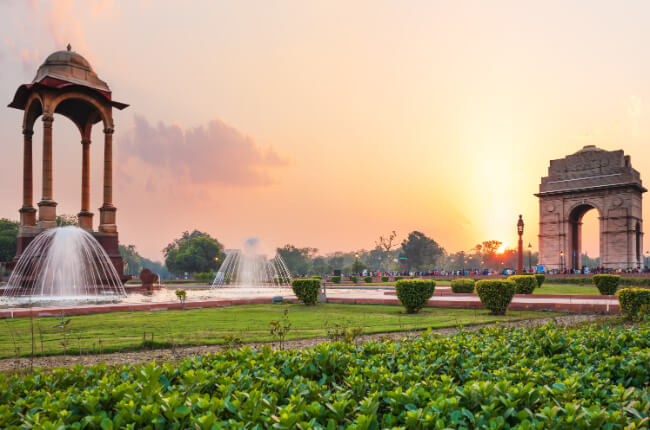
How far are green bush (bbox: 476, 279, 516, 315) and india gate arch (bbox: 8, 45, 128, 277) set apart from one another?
18.0 metres

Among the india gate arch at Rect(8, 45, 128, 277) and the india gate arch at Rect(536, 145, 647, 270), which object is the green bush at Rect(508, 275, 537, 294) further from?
the india gate arch at Rect(536, 145, 647, 270)

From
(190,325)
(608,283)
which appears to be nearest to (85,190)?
(190,325)

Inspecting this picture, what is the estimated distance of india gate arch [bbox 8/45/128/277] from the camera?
2255cm

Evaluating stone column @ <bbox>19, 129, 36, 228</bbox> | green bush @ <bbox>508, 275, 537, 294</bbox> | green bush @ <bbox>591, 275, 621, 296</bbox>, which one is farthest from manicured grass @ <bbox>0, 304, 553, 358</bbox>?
stone column @ <bbox>19, 129, 36, 228</bbox>

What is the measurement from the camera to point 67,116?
2670cm

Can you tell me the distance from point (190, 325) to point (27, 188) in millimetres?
18115

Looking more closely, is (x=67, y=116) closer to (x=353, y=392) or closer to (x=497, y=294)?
(x=497, y=294)

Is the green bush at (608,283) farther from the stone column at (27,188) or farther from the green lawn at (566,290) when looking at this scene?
the stone column at (27,188)

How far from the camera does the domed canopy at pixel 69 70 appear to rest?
2353 cm

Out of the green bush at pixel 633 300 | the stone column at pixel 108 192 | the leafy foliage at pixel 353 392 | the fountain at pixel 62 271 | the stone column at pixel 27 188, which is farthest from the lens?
the stone column at pixel 108 192

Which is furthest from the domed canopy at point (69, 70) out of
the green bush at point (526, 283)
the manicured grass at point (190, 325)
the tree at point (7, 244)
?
the tree at point (7, 244)

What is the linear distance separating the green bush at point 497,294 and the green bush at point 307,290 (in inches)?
242

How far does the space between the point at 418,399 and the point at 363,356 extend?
1642 millimetres

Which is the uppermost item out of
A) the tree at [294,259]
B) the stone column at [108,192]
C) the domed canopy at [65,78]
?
the domed canopy at [65,78]
